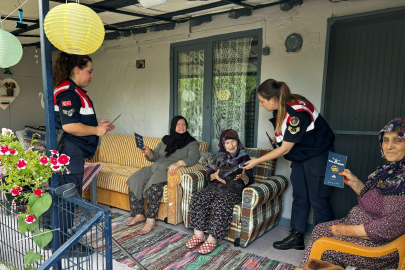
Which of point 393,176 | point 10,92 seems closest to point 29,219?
point 393,176

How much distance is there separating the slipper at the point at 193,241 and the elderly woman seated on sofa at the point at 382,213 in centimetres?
122

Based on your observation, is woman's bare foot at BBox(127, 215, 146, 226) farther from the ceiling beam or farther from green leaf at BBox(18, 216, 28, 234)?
the ceiling beam

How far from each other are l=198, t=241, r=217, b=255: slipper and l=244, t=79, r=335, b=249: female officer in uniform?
80 cm

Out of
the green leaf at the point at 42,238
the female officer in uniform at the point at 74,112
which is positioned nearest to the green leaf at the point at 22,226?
the green leaf at the point at 42,238

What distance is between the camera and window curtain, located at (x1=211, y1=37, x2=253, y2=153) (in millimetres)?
3711

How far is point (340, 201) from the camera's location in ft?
9.98

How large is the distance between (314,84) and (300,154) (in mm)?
917

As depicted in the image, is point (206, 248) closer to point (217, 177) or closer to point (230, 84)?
point (217, 177)

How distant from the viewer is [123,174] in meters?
3.71

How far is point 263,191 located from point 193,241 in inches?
32.2

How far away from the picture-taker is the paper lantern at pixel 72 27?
171cm

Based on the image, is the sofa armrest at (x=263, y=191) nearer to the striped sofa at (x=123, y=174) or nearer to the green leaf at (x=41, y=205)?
the striped sofa at (x=123, y=174)

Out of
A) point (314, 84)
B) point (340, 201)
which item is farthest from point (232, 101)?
point (340, 201)

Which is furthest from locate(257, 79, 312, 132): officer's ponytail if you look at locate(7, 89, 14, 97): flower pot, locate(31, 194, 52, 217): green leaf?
locate(7, 89, 14, 97): flower pot
